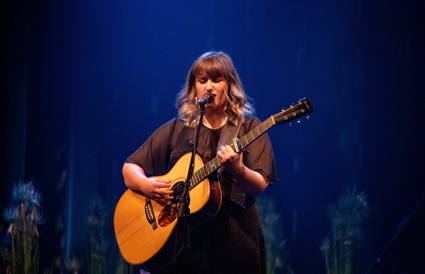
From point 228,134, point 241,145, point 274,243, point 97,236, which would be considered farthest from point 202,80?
point 97,236

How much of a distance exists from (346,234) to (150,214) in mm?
2083

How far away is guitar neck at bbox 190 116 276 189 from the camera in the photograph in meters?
2.44

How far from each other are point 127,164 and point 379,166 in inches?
86.9

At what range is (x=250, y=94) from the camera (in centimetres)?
454

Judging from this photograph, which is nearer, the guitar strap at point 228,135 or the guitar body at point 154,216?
the guitar body at point 154,216

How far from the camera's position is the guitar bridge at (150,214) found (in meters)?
2.77

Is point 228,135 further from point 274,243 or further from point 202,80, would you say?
point 274,243

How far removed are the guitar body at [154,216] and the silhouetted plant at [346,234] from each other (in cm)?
198

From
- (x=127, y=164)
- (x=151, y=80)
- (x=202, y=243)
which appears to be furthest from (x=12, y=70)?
(x=202, y=243)

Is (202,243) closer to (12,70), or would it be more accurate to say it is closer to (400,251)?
(400,251)

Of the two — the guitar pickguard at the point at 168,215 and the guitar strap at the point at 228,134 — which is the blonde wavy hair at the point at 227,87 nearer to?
the guitar strap at the point at 228,134

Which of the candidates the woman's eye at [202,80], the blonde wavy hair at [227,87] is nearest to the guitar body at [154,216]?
the blonde wavy hair at [227,87]

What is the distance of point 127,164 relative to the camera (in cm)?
296

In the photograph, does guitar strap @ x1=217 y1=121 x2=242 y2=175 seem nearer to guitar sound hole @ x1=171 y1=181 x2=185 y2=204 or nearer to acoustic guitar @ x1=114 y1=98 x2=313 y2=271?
acoustic guitar @ x1=114 y1=98 x2=313 y2=271
